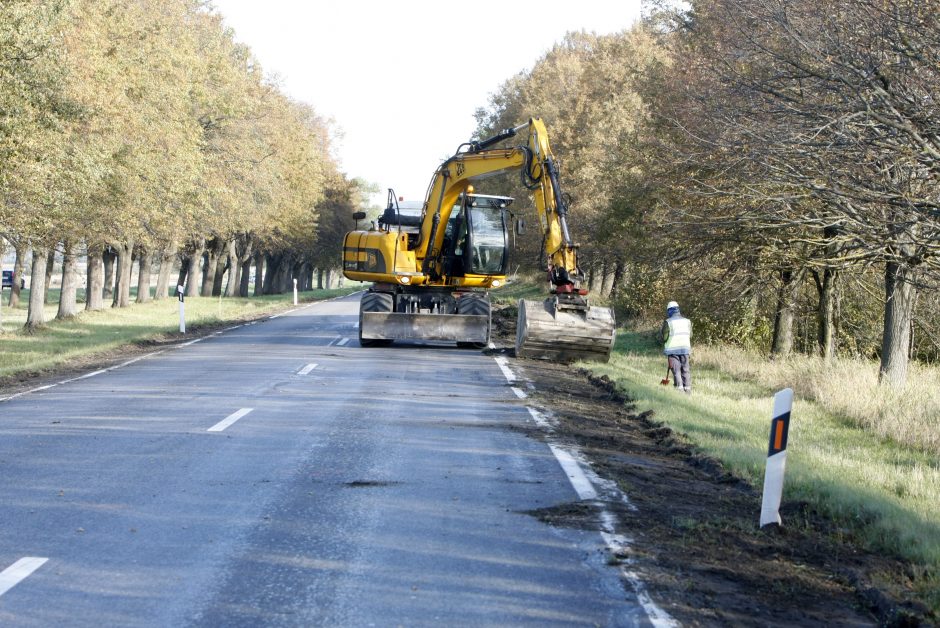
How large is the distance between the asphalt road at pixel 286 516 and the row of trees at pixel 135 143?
898 cm

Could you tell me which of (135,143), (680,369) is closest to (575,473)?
(680,369)

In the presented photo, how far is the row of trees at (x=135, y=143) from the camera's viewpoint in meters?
20.9

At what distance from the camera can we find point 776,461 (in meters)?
7.30

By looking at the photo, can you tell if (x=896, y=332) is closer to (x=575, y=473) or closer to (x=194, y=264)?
(x=575, y=473)

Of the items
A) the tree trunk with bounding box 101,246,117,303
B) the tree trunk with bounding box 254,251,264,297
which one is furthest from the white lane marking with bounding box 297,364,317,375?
the tree trunk with bounding box 254,251,264,297

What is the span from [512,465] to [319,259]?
241 feet

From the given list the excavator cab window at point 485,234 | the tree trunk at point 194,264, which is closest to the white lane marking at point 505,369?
the excavator cab window at point 485,234

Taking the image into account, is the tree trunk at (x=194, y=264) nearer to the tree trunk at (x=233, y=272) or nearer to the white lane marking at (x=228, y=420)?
the tree trunk at (x=233, y=272)

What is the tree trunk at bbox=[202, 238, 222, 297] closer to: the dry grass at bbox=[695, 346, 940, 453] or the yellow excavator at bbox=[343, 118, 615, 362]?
the yellow excavator at bbox=[343, 118, 615, 362]

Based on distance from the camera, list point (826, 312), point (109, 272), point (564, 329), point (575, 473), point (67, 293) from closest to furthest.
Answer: point (575, 473)
point (564, 329)
point (826, 312)
point (67, 293)
point (109, 272)

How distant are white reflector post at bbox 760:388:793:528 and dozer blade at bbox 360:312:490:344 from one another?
52.4 feet

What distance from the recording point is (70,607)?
17.2 feet

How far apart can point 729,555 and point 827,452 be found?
16.4ft

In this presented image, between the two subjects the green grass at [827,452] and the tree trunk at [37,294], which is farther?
the tree trunk at [37,294]
